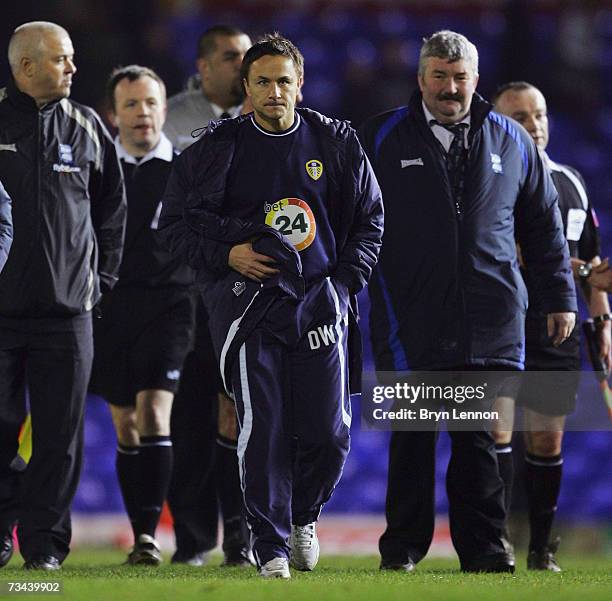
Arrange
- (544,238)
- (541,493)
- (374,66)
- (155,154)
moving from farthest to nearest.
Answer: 1. (374,66)
2. (155,154)
3. (541,493)
4. (544,238)

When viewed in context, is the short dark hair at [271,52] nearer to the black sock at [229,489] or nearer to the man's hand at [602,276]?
the black sock at [229,489]

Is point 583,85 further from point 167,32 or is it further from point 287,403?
point 287,403

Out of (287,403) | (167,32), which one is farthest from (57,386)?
(167,32)

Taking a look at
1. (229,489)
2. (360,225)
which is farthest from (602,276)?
(229,489)

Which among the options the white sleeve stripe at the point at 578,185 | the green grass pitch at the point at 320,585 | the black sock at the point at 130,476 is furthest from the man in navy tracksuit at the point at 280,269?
the white sleeve stripe at the point at 578,185

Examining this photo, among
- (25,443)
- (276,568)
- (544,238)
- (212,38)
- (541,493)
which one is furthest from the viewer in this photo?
(212,38)

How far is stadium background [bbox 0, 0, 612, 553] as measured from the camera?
10938mm

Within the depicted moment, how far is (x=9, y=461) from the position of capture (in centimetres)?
680

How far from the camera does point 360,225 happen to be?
600 centimetres

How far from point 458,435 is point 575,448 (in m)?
5.05

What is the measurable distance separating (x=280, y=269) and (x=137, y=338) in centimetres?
192

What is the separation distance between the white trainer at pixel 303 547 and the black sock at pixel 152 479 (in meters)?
1.44

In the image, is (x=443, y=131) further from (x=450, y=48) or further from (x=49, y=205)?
(x=49, y=205)

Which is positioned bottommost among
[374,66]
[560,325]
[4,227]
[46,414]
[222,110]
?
[46,414]
